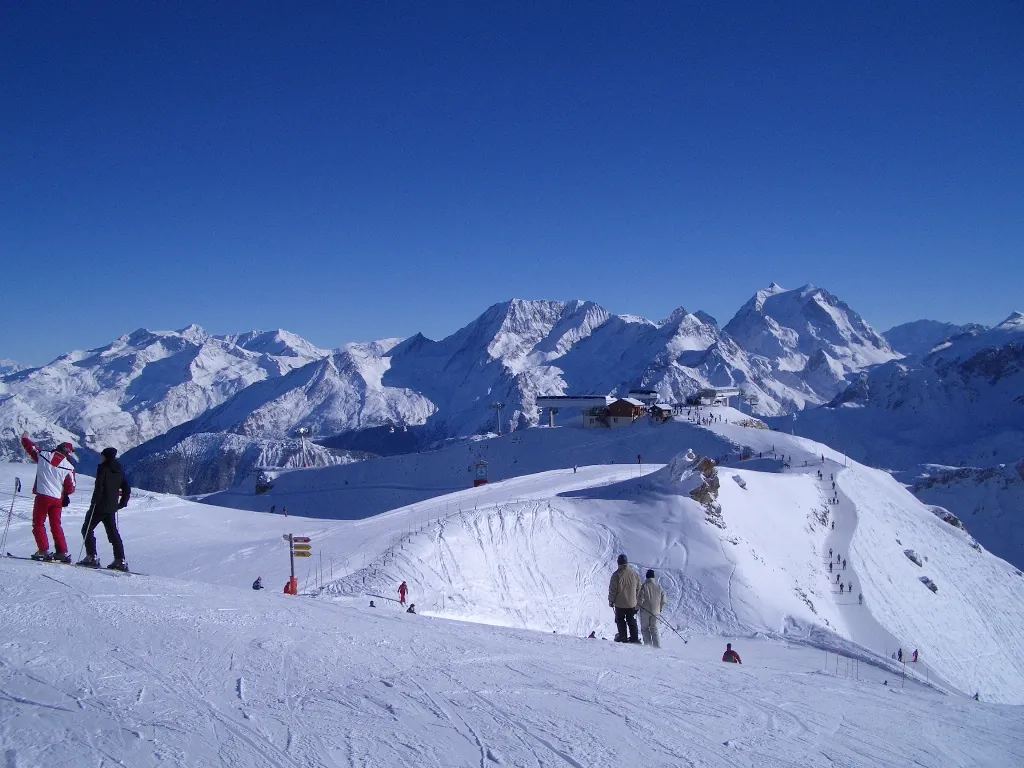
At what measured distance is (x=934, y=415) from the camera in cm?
17675

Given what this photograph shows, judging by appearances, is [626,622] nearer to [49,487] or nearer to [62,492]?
[62,492]

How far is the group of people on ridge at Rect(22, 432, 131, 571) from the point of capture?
10.1 meters

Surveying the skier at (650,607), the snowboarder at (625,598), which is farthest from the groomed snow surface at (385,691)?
the snowboarder at (625,598)

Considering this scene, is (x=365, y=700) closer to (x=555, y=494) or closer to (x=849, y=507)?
(x=555, y=494)

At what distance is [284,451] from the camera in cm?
15825

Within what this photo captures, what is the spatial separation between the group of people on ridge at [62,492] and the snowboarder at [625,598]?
7.31 m

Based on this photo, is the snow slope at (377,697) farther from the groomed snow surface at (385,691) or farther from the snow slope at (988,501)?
the snow slope at (988,501)

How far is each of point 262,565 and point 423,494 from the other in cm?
3137

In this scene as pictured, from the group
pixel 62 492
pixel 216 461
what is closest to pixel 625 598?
pixel 62 492

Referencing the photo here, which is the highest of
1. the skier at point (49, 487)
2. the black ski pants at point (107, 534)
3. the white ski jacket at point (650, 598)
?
the skier at point (49, 487)

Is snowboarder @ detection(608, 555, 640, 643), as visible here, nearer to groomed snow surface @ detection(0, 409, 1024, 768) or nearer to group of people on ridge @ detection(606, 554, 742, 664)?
group of people on ridge @ detection(606, 554, 742, 664)

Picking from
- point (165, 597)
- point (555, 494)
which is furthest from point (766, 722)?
point (555, 494)

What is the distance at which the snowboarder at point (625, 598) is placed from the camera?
35.8 ft

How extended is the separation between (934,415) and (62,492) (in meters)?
201
